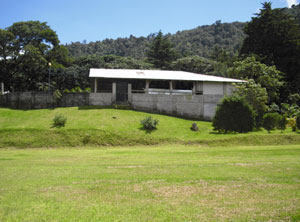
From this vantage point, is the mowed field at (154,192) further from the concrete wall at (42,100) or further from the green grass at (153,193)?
the concrete wall at (42,100)

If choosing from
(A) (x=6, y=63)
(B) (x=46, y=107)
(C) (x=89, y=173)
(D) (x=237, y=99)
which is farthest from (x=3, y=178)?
(A) (x=6, y=63)

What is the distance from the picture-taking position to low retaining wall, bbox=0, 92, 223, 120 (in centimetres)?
3503

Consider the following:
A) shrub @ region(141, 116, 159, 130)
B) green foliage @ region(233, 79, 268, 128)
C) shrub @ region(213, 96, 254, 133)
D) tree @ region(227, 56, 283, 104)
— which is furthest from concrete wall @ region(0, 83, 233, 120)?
A: tree @ region(227, 56, 283, 104)

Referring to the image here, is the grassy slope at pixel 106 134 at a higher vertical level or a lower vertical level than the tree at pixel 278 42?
lower

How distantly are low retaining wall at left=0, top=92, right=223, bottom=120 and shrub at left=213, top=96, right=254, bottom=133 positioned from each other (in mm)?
5944

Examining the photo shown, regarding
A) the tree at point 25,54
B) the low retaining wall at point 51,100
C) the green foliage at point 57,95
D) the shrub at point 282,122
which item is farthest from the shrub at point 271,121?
the tree at point 25,54

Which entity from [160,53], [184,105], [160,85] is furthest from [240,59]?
[160,53]

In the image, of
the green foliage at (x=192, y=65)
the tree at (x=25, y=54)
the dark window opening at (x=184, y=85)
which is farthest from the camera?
the green foliage at (x=192, y=65)

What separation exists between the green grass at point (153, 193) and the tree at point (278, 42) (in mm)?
41956

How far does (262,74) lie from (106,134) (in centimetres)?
2614

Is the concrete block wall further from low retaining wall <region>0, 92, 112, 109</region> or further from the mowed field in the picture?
the mowed field

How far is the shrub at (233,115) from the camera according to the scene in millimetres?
28750

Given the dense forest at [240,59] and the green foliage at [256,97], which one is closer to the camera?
the green foliage at [256,97]

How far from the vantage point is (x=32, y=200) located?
8133 millimetres
